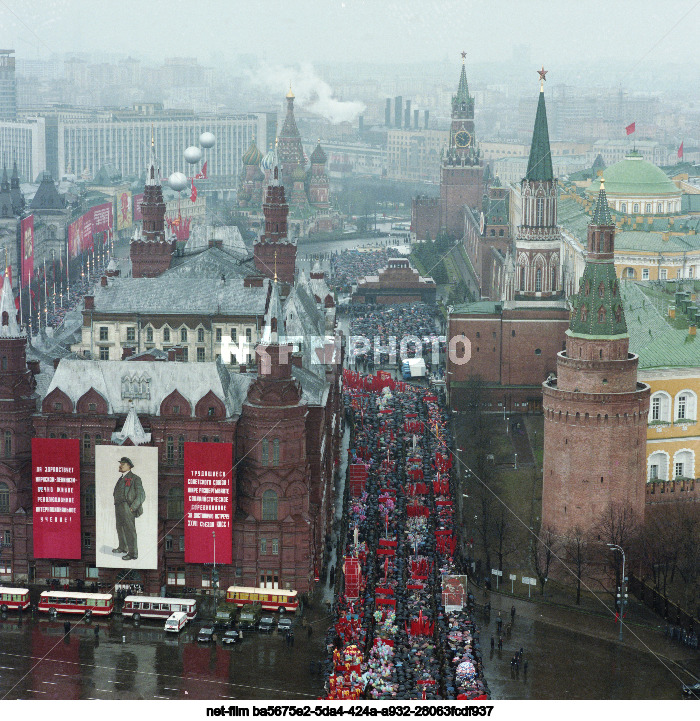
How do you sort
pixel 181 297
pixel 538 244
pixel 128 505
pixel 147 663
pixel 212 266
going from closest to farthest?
pixel 147 663, pixel 128 505, pixel 181 297, pixel 212 266, pixel 538 244

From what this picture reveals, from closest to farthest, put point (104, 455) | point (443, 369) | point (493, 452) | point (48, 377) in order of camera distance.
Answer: point (104, 455) → point (48, 377) → point (493, 452) → point (443, 369)

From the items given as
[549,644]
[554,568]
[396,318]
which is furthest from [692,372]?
[396,318]

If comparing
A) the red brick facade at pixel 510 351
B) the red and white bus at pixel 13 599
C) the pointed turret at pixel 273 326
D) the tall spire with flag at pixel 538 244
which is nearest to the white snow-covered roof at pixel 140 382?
the pointed turret at pixel 273 326

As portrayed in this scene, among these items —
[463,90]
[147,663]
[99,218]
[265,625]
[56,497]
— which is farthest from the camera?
[463,90]

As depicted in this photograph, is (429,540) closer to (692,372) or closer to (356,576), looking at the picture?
(356,576)

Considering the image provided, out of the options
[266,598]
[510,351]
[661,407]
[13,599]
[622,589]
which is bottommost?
[266,598]

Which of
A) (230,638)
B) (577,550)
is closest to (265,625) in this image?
(230,638)

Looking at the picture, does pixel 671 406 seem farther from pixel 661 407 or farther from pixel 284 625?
pixel 284 625
